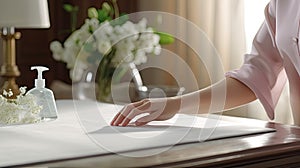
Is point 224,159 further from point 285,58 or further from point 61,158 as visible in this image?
point 285,58

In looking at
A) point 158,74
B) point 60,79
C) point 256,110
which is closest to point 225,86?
point 256,110

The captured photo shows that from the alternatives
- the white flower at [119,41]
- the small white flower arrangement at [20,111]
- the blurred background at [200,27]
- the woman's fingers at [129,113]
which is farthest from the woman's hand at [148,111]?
the blurred background at [200,27]

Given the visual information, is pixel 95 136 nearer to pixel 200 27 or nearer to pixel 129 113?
pixel 129 113

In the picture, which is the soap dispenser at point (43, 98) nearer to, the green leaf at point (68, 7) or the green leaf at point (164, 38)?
the green leaf at point (164, 38)

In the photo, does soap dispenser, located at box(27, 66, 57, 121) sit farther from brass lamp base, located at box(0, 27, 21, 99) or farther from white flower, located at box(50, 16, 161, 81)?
white flower, located at box(50, 16, 161, 81)

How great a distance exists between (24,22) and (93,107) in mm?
285

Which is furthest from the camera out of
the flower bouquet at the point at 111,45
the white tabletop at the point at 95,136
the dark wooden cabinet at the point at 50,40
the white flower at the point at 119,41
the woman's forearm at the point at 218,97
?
the dark wooden cabinet at the point at 50,40

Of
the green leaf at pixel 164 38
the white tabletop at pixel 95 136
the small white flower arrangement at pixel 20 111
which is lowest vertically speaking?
the white tabletop at pixel 95 136

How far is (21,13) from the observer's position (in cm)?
167

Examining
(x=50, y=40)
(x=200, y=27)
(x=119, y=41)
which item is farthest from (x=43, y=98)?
(x=50, y=40)

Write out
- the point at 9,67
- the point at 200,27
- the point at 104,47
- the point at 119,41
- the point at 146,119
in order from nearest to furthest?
the point at 146,119
the point at 9,67
the point at 104,47
the point at 119,41
the point at 200,27

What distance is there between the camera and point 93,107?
1.65m

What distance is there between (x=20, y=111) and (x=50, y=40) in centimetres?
197

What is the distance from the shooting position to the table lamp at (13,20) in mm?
1646
